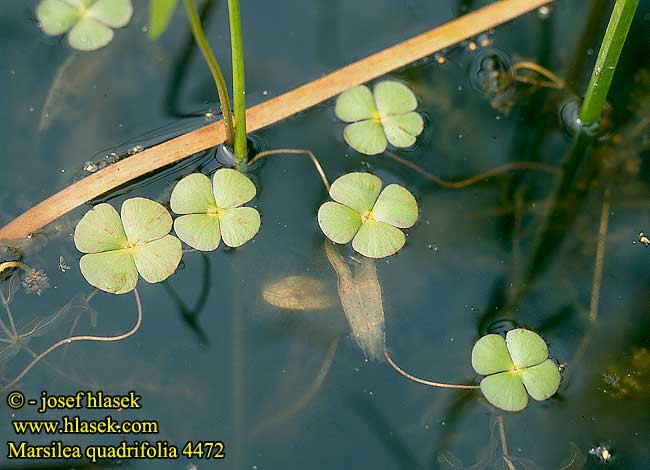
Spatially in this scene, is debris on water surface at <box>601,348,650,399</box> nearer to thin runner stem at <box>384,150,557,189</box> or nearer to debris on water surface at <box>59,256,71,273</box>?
thin runner stem at <box>384,150,557,189</box>

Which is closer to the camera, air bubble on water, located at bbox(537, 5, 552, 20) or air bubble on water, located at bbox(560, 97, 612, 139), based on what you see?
air bubble on water, located at bbox(560, 97, 612, 139)

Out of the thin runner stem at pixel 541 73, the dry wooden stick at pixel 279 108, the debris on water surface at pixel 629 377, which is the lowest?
the debris on water surface at pixel 629 377

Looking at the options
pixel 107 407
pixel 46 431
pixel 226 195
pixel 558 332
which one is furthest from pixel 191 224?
pixel 558 332

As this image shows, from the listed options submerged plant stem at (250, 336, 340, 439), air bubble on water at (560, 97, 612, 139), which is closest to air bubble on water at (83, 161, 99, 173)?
submerged plant stem at (250, 336, 340, 439)

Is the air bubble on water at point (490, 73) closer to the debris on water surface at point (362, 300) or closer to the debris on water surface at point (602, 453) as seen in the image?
the debris on water surface at point (362, 300)

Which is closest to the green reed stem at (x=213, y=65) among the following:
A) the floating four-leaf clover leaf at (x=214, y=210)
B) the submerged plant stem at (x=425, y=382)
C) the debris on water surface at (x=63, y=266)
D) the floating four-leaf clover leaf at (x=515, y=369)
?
the floating four-leaf clover leaf at (x=214, y=210)

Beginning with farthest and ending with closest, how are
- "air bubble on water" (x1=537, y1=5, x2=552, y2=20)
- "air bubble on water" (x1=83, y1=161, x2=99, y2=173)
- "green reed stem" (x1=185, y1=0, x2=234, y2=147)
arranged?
"air bubble on water" (x1=537, y1=5, x2=552, y2=20), "air bubble on water" (x1=83, y1=161, x2=99, y2=173), "green reed stem" (x1=185, y1=0, x2=234, y2=147)
